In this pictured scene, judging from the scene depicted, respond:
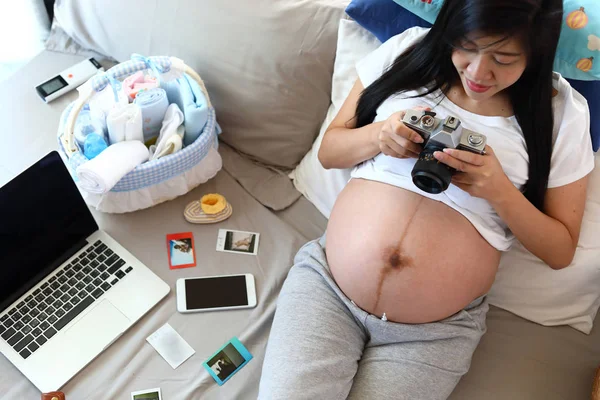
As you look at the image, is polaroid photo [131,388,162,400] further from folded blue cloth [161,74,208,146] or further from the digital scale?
the digital scale

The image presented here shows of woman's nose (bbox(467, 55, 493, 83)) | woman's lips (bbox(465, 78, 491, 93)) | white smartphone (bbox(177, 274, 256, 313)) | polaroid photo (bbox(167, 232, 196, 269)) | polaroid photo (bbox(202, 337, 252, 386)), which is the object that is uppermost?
woman's nose (bbox(467, 55, 493, 83))

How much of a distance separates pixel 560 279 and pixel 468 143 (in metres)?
0.53

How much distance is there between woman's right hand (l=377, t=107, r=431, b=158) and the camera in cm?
104

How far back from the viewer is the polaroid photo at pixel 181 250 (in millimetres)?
1409

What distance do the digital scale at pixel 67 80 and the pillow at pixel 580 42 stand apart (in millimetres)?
1311

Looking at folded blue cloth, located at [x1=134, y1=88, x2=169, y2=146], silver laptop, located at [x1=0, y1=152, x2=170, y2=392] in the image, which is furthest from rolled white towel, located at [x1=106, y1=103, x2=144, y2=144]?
silver laptop, located at [x1=0, y1=152, x2=170, y2=392]

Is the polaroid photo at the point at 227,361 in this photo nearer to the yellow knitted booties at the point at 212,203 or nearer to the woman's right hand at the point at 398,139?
the yellow knitted booties at the point at 212,203

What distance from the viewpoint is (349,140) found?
124 centimetres

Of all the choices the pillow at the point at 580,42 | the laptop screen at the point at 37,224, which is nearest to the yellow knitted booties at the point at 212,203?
the laptop screen at the point at 37,224

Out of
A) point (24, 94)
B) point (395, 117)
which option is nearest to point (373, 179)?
point (395, 117)

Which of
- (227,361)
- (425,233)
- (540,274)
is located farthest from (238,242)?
(540,274)

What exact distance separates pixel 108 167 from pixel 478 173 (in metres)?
0.83

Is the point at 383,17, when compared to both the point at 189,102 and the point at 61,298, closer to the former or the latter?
the point at 189,102

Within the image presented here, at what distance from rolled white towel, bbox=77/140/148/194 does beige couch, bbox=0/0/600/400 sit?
184 millimetres
